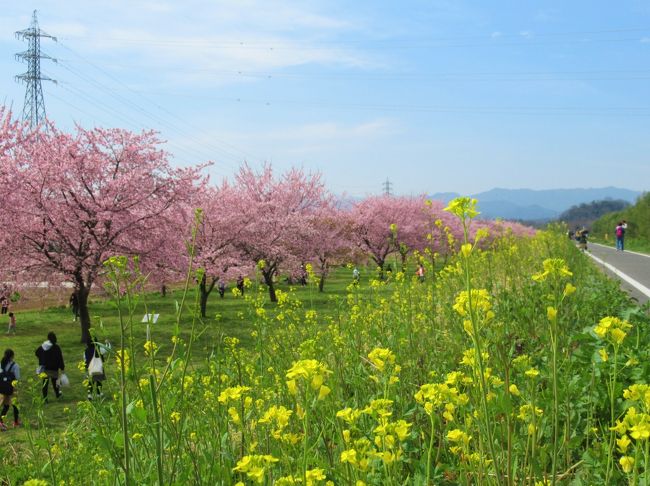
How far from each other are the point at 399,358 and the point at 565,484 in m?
1.52

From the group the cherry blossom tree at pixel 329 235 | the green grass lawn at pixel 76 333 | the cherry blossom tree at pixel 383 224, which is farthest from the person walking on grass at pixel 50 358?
the cherry blossom tree at pixel 383 224

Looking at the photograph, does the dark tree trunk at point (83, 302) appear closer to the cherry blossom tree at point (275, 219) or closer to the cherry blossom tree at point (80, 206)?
the cherry blossom tree at point (80, 206)

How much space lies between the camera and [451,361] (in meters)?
4.23

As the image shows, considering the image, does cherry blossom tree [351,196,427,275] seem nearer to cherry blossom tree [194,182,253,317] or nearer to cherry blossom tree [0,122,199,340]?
cherry blossom tree [194,182,253,317]

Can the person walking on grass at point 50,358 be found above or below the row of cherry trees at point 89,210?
below

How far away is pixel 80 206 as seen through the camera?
53.2 ft

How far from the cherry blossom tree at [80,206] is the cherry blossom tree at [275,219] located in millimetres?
7847

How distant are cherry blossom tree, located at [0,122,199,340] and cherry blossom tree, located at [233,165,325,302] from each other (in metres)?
7.85

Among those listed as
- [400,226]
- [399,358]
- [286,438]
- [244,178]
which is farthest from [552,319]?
[400,226]

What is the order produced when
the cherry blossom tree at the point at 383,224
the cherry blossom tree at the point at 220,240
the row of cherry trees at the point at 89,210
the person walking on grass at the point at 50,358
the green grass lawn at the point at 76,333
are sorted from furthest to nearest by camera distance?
the cherry blossom tree at the point at 383,224
the cherry blossom tree at the point at 220,240
the row of cherry trees at the point at 89,210
the person walking on grass at the point at 50,358
the green grass lawn at the point at 76,333

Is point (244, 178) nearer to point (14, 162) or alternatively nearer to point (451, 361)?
point (14, 162)

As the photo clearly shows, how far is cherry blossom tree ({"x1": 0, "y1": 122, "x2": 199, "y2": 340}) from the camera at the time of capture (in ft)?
51.3

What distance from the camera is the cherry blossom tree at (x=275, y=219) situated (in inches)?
1015

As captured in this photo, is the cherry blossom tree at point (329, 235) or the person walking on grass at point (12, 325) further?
the cherry blossom tree at point (329, 235)
